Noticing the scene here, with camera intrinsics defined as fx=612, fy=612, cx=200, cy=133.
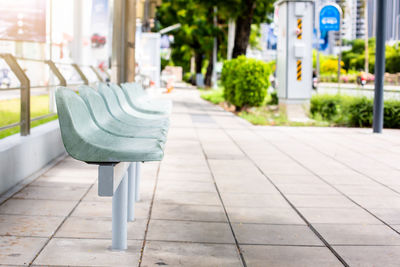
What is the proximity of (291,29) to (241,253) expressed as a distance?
13.6 metres

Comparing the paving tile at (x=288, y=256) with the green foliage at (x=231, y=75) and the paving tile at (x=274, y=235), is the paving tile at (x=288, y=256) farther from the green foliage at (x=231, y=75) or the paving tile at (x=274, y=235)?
the green foliage at (x=231, y=75)

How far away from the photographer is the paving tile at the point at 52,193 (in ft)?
19.6

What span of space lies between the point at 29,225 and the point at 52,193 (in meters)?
1.33

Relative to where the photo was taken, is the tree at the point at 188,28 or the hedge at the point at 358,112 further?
the tree at the point at 188,28

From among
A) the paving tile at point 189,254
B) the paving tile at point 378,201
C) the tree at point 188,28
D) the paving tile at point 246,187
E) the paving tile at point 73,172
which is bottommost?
the paving tile at point 189,254

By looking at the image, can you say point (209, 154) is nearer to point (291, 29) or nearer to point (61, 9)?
point (61, 9)

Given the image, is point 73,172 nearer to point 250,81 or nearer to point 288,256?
point 288,256

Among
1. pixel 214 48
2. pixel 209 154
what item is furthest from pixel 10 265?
pixel 214 48

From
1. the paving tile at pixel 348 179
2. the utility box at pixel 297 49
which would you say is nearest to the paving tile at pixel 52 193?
the paving tile at pixel 348 179

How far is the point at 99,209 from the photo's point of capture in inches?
217

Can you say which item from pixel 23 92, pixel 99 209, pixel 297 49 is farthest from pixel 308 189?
pixel 297 49

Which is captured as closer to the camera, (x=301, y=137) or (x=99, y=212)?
(x=99, y=212)

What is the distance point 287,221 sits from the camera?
528 centimetres

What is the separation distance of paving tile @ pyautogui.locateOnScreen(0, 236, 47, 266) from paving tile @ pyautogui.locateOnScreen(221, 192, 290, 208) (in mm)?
2126
